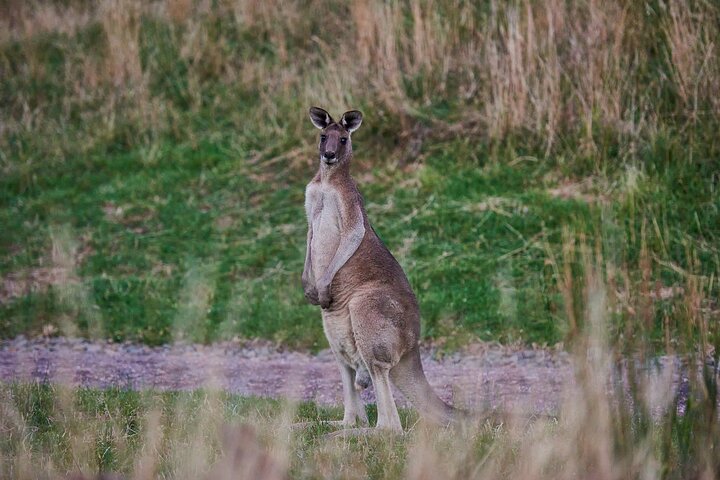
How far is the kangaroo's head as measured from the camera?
16.6 feet

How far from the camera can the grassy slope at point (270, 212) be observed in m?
7.79

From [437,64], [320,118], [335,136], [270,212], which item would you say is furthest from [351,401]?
[437,64]

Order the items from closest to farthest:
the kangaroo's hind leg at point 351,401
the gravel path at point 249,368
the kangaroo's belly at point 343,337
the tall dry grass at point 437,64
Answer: the kangaroo's belly at point 343,337, the kangaroo's hind leg at point 351,401, the gravel path at point 249,368, the tall dry grass at point 437,64

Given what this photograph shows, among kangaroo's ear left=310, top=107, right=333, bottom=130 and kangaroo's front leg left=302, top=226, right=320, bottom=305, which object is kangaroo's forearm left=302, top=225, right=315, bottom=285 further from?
kangaroo's ear left=310, top=107, right=333, bottom=130

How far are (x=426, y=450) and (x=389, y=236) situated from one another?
18.9ft

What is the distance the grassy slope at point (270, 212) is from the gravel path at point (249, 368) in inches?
7.7

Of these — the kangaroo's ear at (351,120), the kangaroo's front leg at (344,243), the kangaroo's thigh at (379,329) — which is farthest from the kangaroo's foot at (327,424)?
the kangaroo's ear at (351,120)

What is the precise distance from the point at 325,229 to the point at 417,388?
2.75 feet

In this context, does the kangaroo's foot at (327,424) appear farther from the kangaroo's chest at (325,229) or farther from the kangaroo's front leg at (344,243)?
the kangaroo's chest at (325,229)

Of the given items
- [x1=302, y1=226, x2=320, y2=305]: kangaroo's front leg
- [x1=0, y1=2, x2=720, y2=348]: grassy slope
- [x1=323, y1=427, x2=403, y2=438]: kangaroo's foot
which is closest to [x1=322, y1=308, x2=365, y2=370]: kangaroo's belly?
[x1=302, y1=226, x2=320, y2=305]: kangaroo's front leg

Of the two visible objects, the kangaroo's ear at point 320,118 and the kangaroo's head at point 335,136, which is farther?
the kangaroo's ear at point 320,118

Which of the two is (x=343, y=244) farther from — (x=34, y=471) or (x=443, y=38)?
(x=443, y=38)

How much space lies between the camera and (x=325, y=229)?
508 cm

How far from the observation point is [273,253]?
29.2 feet
